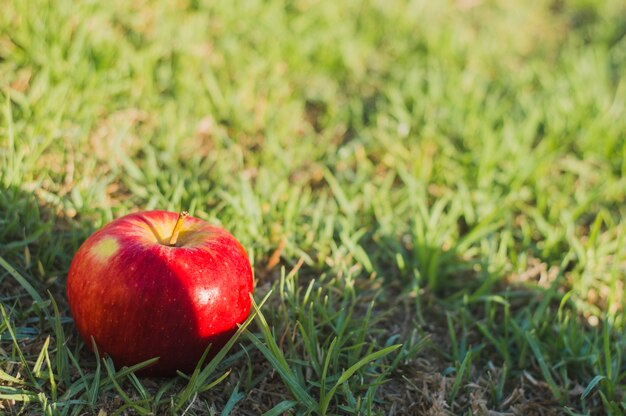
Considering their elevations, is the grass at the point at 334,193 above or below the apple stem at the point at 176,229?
below

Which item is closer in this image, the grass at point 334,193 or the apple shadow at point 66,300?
the apple shadow at point 66,300

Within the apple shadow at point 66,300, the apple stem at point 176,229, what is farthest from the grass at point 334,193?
the apple stem at point 176,229

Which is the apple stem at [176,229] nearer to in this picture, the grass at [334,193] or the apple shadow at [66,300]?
the apple shadow at [66,300]

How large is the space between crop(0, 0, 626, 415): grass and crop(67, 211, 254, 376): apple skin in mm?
85

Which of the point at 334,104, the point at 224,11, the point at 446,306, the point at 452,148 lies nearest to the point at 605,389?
the point at 446,306

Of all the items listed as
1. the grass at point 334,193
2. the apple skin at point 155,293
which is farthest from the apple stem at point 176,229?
the grass at point 334,193

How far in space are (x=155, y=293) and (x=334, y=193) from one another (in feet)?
4.32

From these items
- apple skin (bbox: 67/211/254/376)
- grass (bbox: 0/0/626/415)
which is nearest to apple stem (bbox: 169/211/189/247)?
apple skin (bbox: 67/211/254/376)

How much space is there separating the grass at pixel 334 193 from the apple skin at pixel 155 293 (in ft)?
0.28

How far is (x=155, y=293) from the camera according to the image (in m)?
1.78

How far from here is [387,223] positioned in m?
2.86

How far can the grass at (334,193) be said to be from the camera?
2096 millimetres

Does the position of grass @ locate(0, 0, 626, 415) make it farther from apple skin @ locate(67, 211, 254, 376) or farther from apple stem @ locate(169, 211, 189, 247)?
apple stem @ locate(169, 211, 189, 247)

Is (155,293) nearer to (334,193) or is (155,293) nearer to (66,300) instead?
(66,300)
